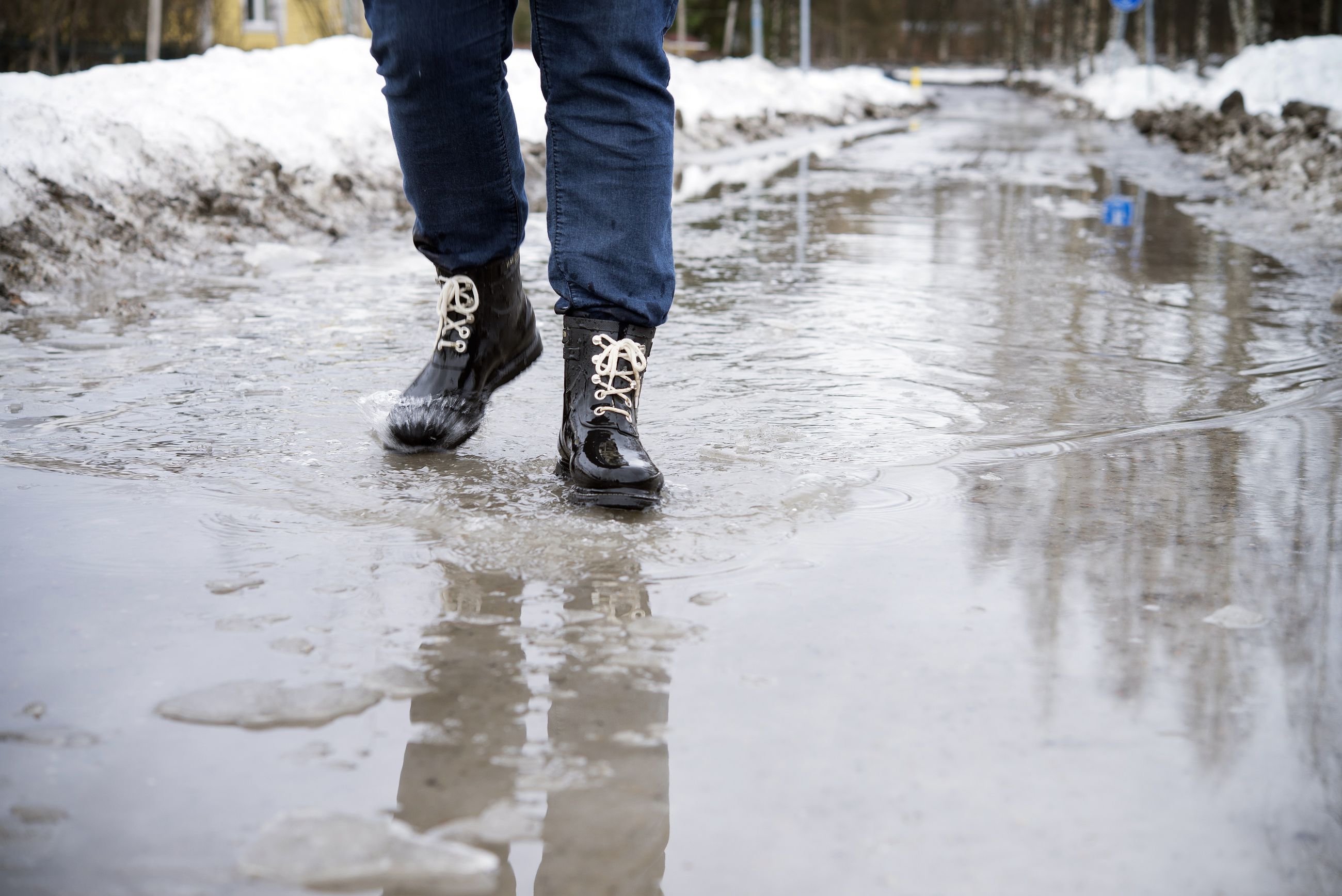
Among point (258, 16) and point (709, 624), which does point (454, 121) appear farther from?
point (258, 16)

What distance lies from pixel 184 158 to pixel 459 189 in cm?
274

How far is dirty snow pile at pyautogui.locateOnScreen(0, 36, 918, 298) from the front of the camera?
3492 millimetres

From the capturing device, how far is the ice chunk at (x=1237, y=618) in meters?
1.27

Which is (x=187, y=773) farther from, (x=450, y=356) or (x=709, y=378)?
(x=709, y=378)

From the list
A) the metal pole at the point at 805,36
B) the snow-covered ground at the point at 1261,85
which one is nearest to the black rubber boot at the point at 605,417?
the snow-covered ground at the point at 1261,85

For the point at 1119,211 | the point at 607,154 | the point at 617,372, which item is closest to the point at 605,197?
the point at 607,154

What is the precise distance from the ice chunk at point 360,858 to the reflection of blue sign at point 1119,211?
4.48m

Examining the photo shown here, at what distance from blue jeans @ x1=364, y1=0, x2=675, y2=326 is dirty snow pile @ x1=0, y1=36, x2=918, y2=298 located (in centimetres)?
184

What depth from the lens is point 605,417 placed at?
172 centimetres

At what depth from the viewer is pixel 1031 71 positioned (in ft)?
143

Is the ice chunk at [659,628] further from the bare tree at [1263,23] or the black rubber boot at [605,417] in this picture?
the bare tree at [1263,23]

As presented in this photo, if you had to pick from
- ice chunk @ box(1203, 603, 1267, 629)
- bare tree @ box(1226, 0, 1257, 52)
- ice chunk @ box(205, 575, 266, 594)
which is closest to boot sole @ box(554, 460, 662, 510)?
ice chunk @ box(205, 575, 266, 594)

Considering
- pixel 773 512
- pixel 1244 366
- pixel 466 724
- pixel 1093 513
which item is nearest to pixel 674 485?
pixel 773 512

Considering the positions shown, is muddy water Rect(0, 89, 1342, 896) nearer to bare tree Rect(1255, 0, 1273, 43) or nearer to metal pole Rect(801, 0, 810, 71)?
bare tree Rect(1255, 0, 1273, 43)
